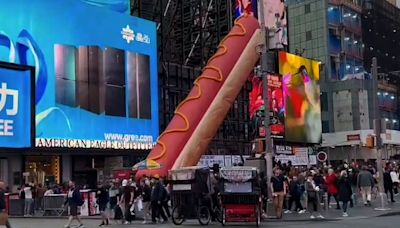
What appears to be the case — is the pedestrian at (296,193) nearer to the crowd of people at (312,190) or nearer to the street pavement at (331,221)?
the crowd of people at (312,190)

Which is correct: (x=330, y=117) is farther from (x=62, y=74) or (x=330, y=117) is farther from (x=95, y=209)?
(x=95, y=209)

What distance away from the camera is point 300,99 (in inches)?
2354

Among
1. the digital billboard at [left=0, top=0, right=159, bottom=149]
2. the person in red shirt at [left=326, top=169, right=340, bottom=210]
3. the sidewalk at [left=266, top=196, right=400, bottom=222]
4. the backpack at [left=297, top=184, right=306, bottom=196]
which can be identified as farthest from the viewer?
the digital billboard at [left=0, top=0, right=159, bottom=149]

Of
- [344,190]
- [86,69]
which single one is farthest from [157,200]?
[86,69]

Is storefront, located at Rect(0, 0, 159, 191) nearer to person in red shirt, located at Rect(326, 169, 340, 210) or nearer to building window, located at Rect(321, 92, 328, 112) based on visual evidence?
person in red shirt, located at Rect(326, 169, 340, 210)

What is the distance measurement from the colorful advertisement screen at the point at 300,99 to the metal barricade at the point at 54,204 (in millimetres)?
30824

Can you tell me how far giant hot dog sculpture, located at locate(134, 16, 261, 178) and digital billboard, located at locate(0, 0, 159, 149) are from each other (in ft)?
30.2

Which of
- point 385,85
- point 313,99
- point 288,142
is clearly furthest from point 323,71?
point 288,142

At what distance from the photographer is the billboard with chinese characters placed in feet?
122

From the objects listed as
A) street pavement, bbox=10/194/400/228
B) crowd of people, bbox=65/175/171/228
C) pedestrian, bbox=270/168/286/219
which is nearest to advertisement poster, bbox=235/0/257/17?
street pavement, bbox=10/194/400/228

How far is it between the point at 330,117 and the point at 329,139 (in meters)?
6.50

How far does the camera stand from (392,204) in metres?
28.6

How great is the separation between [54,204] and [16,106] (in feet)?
35.8

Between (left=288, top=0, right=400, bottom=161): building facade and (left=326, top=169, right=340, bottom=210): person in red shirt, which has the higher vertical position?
(left=288, top=0, right=400, bottom=161): building facade
